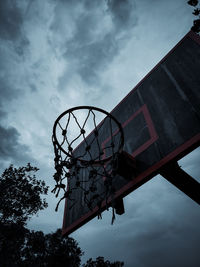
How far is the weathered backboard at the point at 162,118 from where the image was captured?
8.91ft

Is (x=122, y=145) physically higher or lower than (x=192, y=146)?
higher

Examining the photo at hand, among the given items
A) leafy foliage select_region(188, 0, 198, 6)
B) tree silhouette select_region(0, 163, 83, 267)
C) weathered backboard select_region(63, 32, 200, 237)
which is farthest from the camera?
tree silhouette select_region(0, 163, 83, 267)

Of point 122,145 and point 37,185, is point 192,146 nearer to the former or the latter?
point 122,145

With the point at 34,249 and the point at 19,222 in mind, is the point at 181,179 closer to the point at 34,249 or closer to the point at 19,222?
the point at 19,222

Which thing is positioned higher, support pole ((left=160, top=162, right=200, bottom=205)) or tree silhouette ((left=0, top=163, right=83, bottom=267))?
tree silhouette ((left=0, top=163, right=83, bottom=267))

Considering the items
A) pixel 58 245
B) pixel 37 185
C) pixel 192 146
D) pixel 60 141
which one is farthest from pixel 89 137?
pixel 58 245

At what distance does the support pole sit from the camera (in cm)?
277

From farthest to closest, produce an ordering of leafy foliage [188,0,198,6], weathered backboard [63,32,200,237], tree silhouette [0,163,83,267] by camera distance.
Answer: tree silhouette [0,163,83,267] < leafy foliage [188,0,198,6] < weathered backboard [63,32,200,237]

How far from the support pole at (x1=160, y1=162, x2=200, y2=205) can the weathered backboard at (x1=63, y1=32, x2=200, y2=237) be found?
0.18 meters

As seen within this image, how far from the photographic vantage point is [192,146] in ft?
8.00

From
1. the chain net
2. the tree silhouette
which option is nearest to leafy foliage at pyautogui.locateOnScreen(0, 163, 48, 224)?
the tree silhouette

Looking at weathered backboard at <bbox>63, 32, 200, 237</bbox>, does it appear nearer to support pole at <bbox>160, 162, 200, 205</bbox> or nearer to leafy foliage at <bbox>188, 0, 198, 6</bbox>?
support pole at <bbox>160, 162, 200, 205</bbox>

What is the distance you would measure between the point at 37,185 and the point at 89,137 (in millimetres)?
10696

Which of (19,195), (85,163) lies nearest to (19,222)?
(19,195)
